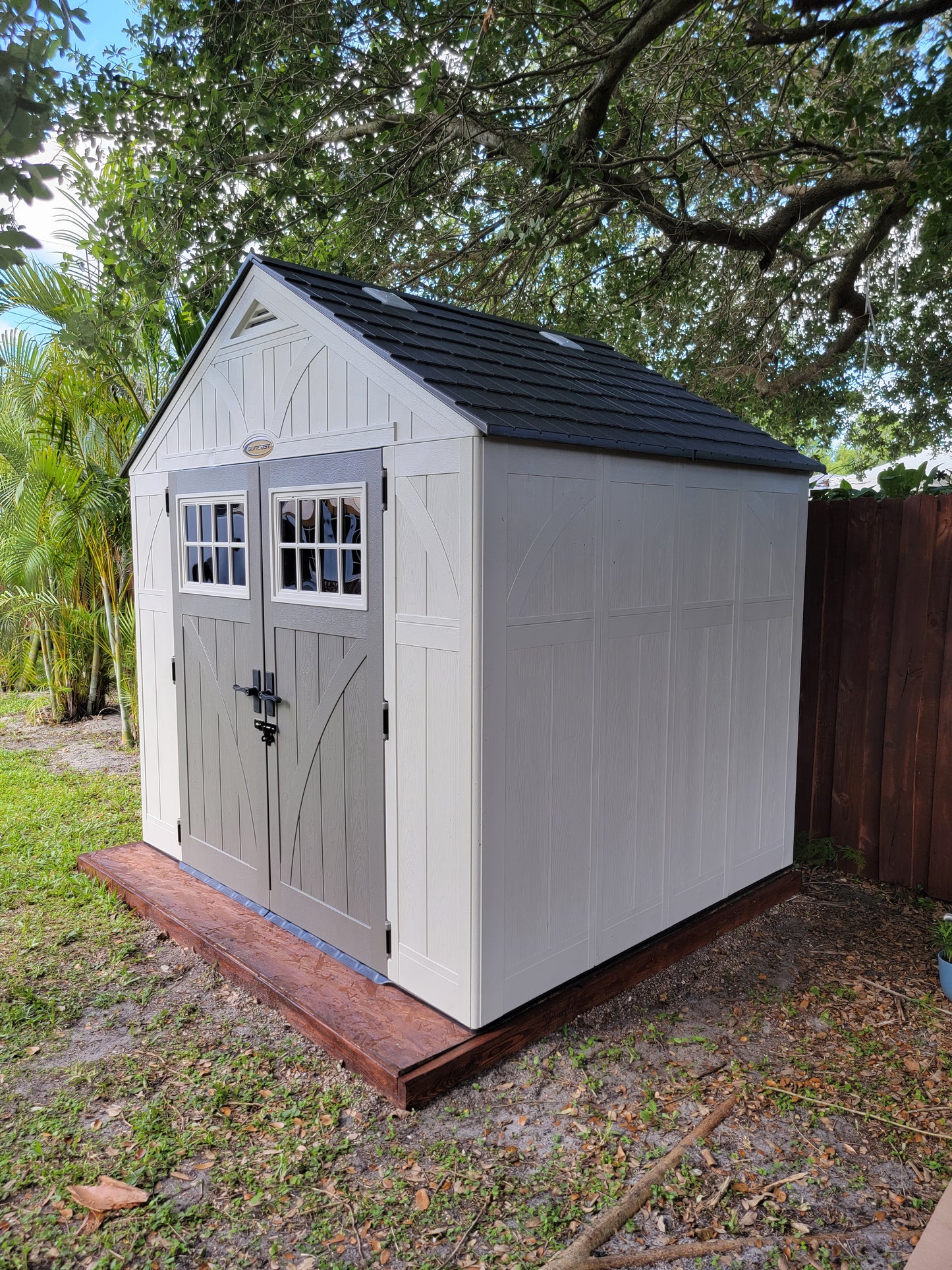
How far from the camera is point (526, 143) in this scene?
5484 millimetres

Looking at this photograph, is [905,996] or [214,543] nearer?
[905,996]

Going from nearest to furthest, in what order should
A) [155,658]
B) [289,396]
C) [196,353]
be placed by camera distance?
[289,396], [196,353], [155,658]

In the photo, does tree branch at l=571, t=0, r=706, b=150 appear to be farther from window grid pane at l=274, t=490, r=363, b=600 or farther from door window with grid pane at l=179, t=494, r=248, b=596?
door window with grid pane at l=179, t=494, r=248, b=596

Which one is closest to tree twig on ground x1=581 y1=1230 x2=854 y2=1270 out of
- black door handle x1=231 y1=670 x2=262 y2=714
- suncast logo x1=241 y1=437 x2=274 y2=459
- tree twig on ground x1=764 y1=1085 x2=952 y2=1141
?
tree twig on ground x1=764 y1=1085 x2=952 y2=1141

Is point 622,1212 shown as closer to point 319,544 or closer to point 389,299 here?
point 319,544

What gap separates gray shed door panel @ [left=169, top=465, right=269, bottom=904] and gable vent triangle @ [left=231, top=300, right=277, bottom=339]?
67 cm

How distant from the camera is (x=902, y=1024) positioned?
360 cm

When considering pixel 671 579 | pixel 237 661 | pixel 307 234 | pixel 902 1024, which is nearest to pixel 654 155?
pixel 307 234

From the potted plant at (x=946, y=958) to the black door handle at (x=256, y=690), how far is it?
11.3 ft

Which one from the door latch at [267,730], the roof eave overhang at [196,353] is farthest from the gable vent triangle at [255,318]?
the door latch at [267,730]

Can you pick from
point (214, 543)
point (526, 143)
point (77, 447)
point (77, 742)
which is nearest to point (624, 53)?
point (526, 143)

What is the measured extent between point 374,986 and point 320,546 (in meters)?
1.93

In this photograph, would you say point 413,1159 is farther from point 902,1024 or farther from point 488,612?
point 902,1024

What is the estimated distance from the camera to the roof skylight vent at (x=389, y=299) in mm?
4062
